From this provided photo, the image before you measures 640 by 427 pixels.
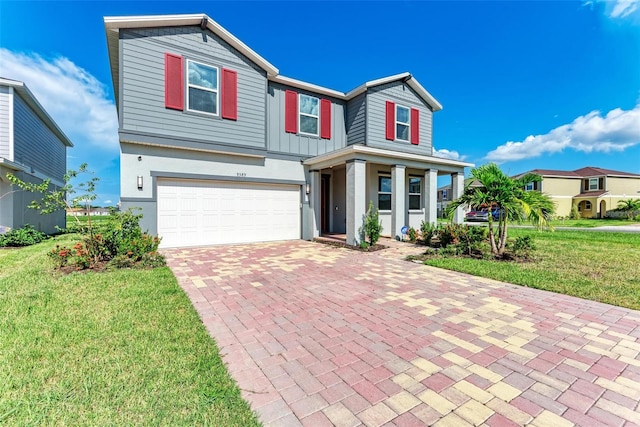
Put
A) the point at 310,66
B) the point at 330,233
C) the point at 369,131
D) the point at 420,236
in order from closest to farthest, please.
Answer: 1. the point at 420,236
2. the point at 369,131
3. the point at 330,233
4. the point at 310,66

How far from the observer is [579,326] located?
128 inches

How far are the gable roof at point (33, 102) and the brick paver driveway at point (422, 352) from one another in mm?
Result: 12092

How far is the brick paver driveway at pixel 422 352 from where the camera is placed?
190 cm

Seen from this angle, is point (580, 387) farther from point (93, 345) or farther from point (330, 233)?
point (330, 233)

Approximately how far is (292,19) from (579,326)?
13.1m

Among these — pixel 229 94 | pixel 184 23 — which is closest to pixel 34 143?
pixel 184 23

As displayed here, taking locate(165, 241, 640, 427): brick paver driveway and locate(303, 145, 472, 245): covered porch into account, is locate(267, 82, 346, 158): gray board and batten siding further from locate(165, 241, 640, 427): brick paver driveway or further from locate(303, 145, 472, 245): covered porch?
locate(165, 241, 640, 427): brick paver driveway

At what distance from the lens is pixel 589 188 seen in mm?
31000

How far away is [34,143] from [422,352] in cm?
Answer: 1775

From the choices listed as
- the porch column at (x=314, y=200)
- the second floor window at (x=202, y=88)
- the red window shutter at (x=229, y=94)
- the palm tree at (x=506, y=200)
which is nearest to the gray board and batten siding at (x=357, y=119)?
the porch column at (x=314, y=200)

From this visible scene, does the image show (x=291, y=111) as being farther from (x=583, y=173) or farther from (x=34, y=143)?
(x=583, y=173)

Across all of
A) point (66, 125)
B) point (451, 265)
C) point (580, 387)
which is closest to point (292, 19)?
point (451, 265)

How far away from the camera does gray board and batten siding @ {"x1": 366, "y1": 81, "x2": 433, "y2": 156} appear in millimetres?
11383

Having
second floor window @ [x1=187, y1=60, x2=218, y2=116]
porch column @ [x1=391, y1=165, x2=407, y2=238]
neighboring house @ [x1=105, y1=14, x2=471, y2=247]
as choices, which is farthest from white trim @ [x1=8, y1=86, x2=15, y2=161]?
porch column @ [x1=391, y1=165, x2=407, y2=238]
